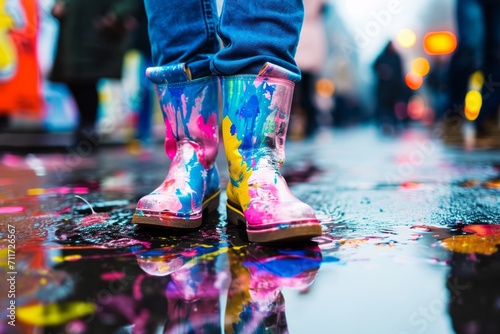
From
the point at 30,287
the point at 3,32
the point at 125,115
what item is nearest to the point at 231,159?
the point at 30,287

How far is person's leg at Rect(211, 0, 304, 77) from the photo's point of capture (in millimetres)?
992

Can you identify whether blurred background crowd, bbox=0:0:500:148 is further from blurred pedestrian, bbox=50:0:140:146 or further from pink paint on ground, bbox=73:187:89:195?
pink paint on ground, bbox=73:187:89:195

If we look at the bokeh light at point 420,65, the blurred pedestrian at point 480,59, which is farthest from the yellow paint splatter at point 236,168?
the bokeh light at point 420,65

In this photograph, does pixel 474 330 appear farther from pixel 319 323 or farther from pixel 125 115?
pixel 125 115

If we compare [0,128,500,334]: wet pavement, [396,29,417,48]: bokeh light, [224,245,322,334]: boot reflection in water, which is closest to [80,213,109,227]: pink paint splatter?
[0,128,500,334]: wet pavement

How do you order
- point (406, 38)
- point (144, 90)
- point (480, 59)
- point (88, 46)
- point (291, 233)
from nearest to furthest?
point (291, 233), point (88, 46), point (480, 59), point (144, 90), point (406, 38)

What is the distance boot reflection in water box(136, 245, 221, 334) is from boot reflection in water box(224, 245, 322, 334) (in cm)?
2

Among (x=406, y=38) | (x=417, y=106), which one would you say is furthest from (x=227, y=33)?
(x=417, y=106)

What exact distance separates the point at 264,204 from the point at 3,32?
3.83m

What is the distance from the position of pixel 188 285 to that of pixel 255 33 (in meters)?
0.54

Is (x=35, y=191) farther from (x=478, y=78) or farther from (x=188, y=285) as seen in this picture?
(x=478, y=78)

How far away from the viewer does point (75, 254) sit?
0.83 metres

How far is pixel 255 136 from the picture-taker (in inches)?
40.4

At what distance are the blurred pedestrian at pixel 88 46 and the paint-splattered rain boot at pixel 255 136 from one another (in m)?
2.31
